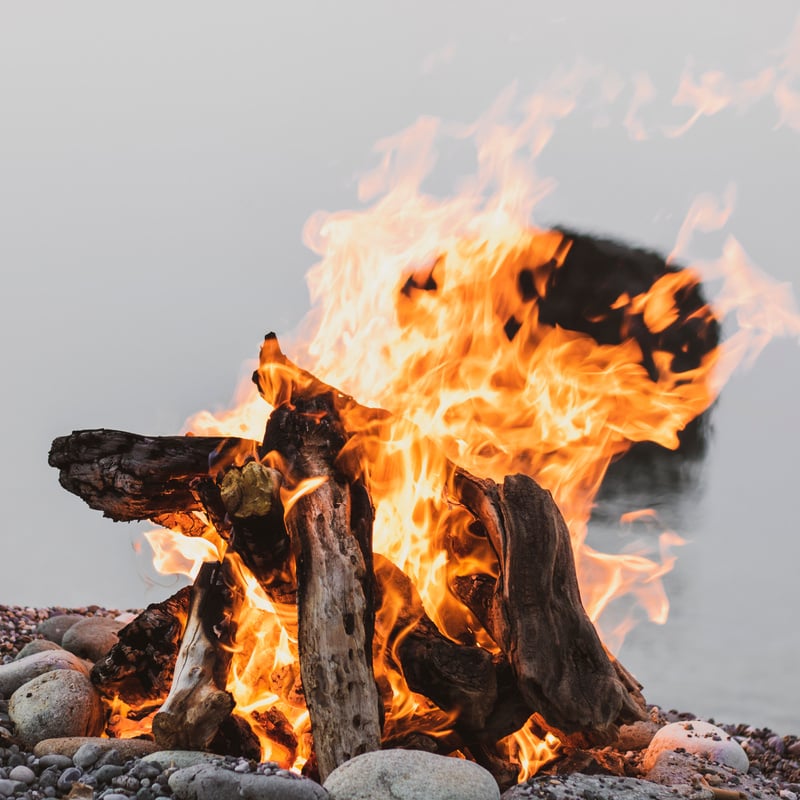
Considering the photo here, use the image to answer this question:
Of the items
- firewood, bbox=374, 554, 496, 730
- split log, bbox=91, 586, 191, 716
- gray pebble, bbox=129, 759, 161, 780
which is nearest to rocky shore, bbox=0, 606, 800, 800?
gray pebble, bbox=129, 759, 161, 780

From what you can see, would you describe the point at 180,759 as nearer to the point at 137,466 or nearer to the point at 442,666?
the point at 442,666

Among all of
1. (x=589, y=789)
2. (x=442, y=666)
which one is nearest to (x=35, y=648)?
(x=442, y=666)

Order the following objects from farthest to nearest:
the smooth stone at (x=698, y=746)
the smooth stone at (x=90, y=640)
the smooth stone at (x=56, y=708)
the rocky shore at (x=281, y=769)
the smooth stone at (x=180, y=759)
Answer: the smooth stone at (x=90, y=640), the smooth stone at (x=698, y=746), the smooth stone at (x=56, y=708), the smooth stone at (x=180, y=759), the rocky shore at (x=281, y=769)

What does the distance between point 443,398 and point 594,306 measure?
160 inches

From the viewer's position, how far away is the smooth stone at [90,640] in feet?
22.3

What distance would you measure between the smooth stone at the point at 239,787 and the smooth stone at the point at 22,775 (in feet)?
2.63

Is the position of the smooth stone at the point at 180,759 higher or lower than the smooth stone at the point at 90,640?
lower

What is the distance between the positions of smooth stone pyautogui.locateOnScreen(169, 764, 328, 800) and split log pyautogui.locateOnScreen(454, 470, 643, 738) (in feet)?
3.86

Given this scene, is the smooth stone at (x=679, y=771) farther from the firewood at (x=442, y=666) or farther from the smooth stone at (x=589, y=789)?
the firewood at (x=442, y=666)

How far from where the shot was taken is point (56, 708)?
16.7 ft

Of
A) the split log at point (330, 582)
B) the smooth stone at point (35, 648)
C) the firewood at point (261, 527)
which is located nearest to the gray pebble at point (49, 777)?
the split log at point (330, 582)

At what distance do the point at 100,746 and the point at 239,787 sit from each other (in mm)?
1054

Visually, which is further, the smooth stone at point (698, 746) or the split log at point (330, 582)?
the smooth stone at point (698, 746)

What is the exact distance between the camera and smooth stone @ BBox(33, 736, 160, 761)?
4.52m
